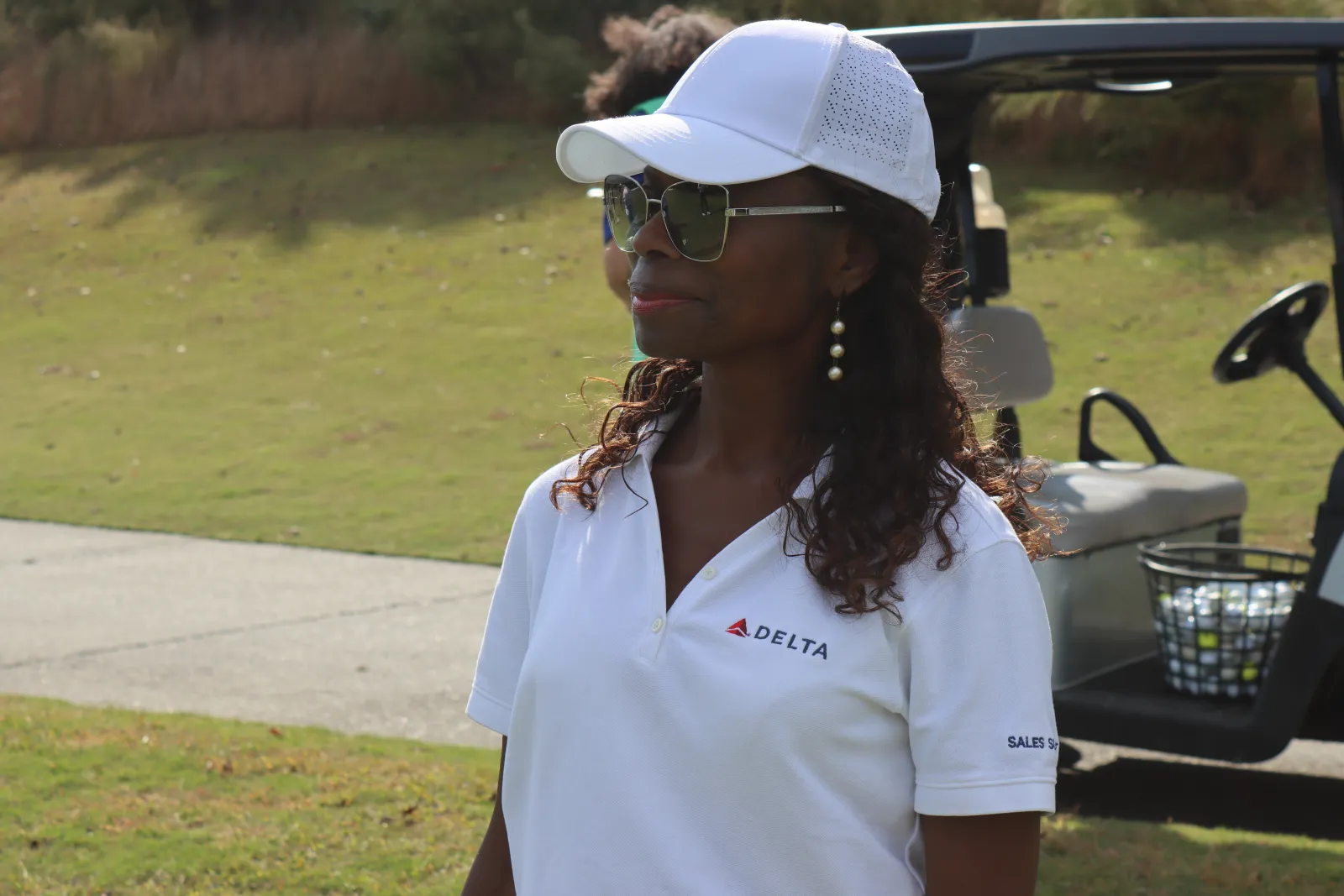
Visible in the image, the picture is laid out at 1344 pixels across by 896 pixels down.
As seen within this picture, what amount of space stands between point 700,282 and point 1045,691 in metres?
0.52

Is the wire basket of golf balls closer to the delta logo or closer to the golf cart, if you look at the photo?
the golf cart

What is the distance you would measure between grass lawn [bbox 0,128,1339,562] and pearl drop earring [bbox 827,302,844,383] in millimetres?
6480

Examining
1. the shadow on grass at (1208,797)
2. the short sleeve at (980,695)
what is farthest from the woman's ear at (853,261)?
the shadow on grass at (1208,797)

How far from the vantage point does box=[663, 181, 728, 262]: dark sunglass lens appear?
1.62 meters

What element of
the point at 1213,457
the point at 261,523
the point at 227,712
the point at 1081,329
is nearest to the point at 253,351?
the point at 261,523

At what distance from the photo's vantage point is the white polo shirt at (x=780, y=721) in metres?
1.48

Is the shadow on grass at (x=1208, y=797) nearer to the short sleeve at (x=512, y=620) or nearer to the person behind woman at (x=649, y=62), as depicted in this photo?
the person behind woman at (x=649, y=62)

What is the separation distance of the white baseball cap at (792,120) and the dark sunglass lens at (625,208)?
0.09 metres

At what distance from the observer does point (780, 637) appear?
1.52 m

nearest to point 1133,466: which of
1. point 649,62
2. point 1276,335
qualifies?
point 1276,335

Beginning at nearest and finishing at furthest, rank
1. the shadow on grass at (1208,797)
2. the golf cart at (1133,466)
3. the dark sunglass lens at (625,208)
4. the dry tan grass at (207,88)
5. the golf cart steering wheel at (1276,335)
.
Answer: the dark sunglass lens at (625,208) < the golf cart at (1133,466) < the shadow on grass at (1208,797) < the golf cart steering wheel at (1276,335) < the dry tan grass at (207,88)

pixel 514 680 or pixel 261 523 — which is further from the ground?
pixel 514 680

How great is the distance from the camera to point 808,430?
171 centimetres

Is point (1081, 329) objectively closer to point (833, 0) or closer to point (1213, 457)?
point (1213, 457)
